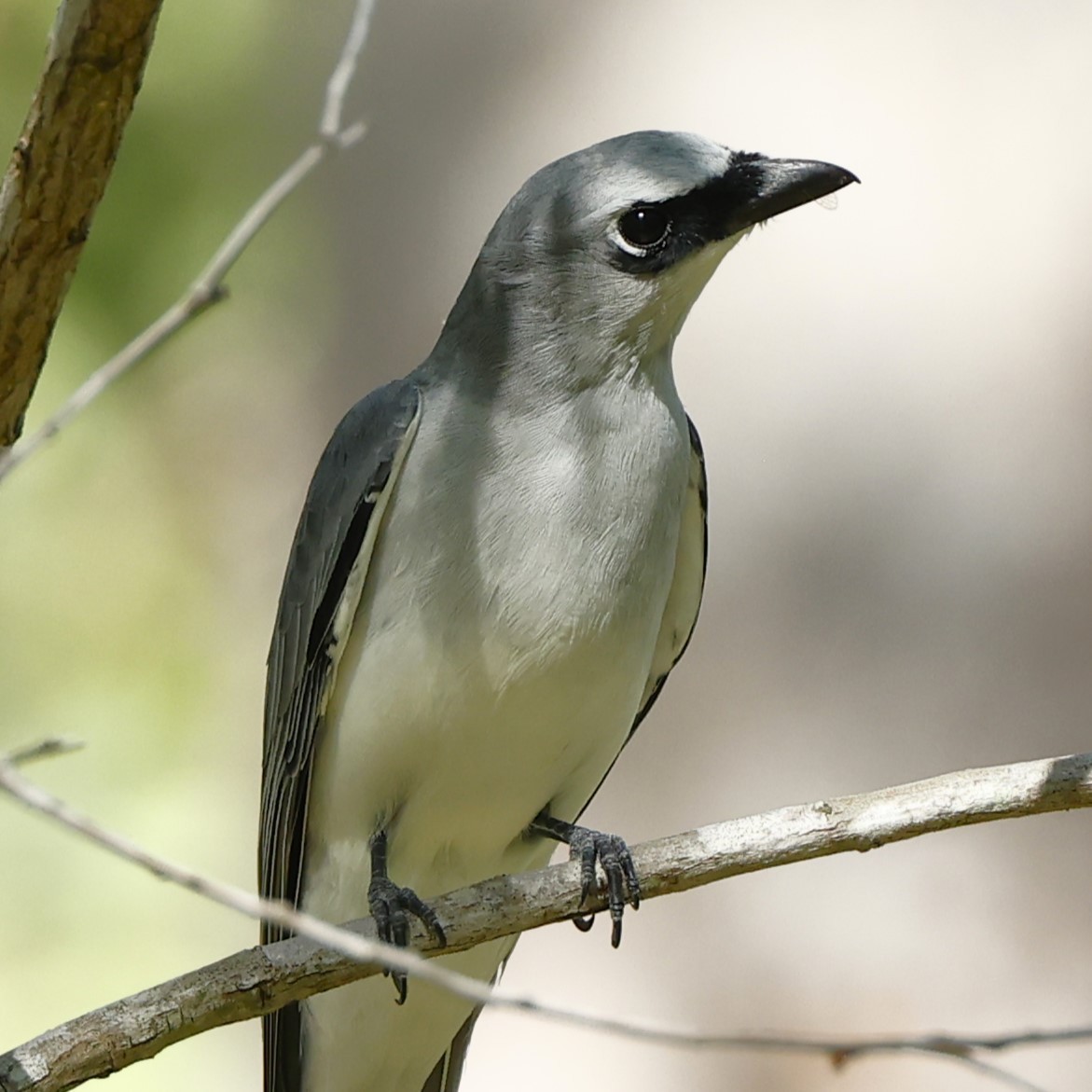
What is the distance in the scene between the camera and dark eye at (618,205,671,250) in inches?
110

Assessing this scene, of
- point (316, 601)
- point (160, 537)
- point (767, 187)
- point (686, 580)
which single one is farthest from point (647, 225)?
point (160, 537)

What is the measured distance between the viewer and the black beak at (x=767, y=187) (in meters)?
2.79

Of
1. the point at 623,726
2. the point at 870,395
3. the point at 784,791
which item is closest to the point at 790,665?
the point at 784,791

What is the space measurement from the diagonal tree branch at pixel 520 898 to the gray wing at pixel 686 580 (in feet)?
2.21

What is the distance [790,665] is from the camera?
4.88 metres

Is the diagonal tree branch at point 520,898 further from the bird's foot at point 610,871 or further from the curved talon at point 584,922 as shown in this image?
the curved talon at point 584,922

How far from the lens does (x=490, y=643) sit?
8.92 feet

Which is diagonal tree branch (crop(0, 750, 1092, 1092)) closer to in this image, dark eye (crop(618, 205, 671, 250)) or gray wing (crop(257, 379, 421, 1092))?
gray wing (crop(257, 379, 421, 1092))

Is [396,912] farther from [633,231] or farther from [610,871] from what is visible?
[633,231]

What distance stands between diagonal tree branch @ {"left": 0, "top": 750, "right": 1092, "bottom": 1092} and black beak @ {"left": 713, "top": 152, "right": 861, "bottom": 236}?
1.09 metres

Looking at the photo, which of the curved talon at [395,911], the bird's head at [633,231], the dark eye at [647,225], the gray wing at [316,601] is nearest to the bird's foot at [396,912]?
the curved talon at [395,911]

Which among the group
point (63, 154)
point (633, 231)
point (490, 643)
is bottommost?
point (490, 643)

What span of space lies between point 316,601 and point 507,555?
1.36ft

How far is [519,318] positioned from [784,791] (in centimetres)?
232
